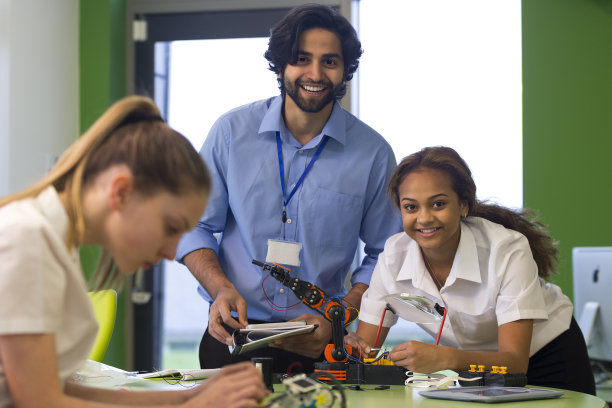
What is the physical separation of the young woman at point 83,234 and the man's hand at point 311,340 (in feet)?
2.88

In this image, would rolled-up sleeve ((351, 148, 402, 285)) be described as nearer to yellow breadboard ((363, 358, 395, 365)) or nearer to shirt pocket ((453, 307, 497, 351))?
shirt pocket ((453, 307, 497, 351))

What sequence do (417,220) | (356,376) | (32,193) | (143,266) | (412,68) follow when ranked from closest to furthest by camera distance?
1. (32,193)
2. (143,266)
3. (356,376)
4. (417,220)
5. (412,68)

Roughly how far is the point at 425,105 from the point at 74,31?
2241mm

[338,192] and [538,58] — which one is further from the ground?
[538,58]

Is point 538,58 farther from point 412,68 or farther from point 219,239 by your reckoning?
point 219,239

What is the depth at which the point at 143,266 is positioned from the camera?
1.31 meters

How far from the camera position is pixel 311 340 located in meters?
2.22

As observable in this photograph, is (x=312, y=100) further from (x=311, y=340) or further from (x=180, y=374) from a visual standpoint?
(x=180, y=374)

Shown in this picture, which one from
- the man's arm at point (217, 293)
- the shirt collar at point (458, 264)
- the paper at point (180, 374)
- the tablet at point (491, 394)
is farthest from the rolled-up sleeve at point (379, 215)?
the tablet at point (491, 394)

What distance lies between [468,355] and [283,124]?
3.54ft

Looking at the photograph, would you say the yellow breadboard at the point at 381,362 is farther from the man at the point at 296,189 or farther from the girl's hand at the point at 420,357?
the man at the point at 296,189

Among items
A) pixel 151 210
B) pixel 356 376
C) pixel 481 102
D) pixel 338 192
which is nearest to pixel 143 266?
pixel 151 210

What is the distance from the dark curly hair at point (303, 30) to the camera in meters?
2.52

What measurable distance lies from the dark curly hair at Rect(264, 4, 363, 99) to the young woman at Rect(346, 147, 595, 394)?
19.3 inches
